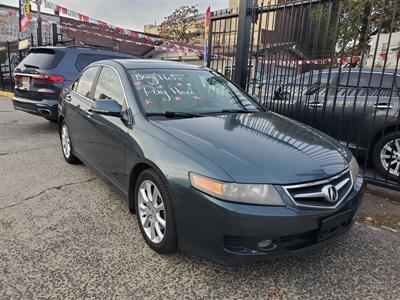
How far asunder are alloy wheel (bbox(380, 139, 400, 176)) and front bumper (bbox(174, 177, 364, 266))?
2.49m

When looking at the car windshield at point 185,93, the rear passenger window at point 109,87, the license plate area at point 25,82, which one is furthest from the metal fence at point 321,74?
the license plate area at point 25,82

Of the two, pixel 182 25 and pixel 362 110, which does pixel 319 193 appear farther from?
pixel 182 25

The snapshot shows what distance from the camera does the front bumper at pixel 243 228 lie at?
6.77 ft

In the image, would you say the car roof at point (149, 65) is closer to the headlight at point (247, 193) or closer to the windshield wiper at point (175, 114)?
the windshield wiper at point (175, 114)

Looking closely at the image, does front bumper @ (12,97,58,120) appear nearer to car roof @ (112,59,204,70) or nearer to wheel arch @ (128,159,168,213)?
car roof @ (112,59,204,70)

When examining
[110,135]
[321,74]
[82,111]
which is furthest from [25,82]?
[321,74]

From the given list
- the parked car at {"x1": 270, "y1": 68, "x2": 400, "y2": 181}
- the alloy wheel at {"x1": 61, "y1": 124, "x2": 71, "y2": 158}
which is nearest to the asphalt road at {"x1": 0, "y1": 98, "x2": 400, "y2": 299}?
the alloy wheel at {"x1": 61, "y1": 124, "x2": 71, "y2": 158}

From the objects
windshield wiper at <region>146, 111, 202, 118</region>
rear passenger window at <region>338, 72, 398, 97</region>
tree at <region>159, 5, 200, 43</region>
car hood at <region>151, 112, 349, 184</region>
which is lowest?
car hood at <region>151, 112, 349, 184</region>

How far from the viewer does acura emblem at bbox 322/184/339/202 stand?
2230mm

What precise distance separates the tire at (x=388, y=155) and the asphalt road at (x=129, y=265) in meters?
1.45

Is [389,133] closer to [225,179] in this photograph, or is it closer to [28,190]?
[225,179]

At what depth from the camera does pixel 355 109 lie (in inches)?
185

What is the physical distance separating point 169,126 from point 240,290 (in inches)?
53.8

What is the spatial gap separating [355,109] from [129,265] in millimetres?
3790
